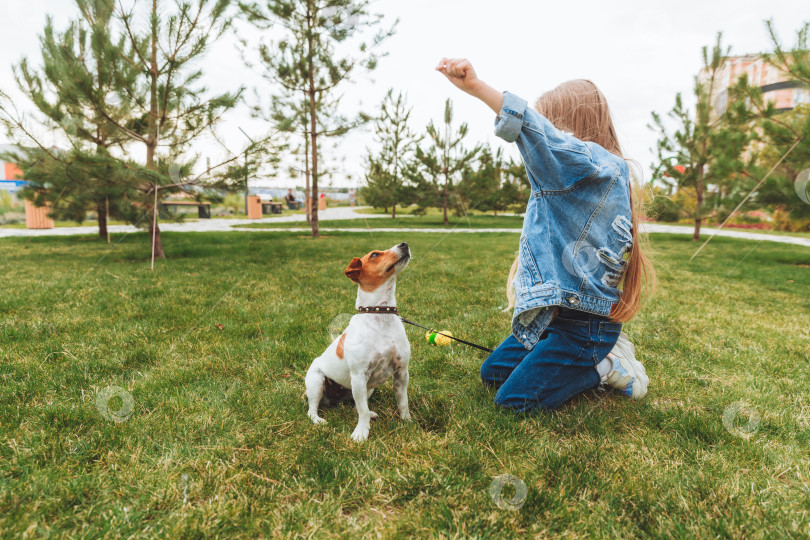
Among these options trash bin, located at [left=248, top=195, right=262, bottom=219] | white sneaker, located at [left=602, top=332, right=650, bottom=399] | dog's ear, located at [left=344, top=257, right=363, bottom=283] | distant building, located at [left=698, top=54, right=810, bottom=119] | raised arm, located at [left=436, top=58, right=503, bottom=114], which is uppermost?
distant building, located at [left=698, top=54, right=810, bottom=119]

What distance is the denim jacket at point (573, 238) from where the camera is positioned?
1892 millimetres

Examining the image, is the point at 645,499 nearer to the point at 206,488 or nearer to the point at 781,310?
the point at 206,488

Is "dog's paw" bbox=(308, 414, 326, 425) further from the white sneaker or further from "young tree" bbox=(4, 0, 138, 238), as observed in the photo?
"young tree" bbox=(4, 0, 138, 238)

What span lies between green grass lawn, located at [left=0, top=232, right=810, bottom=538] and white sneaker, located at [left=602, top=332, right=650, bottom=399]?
0.31 feet

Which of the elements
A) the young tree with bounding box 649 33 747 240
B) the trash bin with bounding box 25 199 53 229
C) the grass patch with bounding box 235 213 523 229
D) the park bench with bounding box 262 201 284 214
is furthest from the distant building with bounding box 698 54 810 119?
the park bench with bounding box 262 201 284 214

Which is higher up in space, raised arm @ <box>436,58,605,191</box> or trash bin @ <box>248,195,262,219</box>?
trash bin @ <box>248,195,262,219</box>

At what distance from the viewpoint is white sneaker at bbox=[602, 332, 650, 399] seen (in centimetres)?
228

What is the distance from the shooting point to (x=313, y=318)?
379cm

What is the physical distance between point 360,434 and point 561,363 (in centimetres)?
103

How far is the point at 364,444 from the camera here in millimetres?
1874

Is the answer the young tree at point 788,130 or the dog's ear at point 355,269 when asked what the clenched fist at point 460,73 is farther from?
the young tree at point 788,130

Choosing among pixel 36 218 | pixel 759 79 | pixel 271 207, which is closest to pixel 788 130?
pixel 759 79

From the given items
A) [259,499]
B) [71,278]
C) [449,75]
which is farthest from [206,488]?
[71,278]

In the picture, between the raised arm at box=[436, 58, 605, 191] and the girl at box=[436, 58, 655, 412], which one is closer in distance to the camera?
the raised arm at box=[436, 58, 605, 191]
